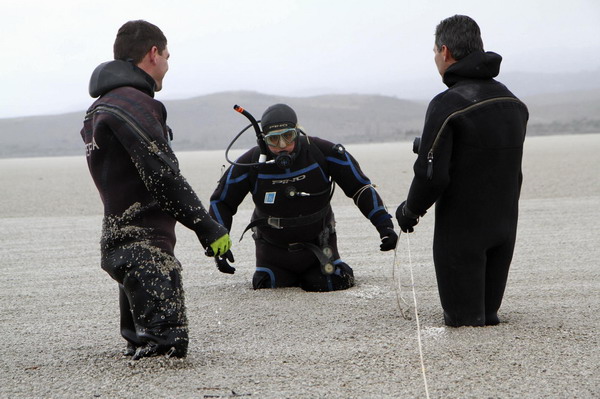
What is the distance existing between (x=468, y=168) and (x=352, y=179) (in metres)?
1.70

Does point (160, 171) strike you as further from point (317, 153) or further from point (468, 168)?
point (317, 153)

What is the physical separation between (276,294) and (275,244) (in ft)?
1.44

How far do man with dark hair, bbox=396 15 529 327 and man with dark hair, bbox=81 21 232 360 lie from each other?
1309 millimetres

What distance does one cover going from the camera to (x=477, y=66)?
14.4ft

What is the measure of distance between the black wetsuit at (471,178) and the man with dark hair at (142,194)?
1266 millimetres

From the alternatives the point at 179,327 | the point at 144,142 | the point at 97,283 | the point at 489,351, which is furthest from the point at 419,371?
the point at 97,283

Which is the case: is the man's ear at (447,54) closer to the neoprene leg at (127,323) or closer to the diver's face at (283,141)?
the diver's face at (283,141)

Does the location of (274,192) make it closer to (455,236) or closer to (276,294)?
(276,294)

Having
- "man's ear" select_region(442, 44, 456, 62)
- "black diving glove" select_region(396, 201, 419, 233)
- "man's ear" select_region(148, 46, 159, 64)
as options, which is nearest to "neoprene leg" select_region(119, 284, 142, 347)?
"man's ear" select_region(148, 46, 159, 64)

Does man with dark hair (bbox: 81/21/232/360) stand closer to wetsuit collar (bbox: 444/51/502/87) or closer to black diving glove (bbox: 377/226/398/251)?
wetsuit collar (bbox: 444/51/502/87)

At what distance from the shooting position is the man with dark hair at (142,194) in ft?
12.8

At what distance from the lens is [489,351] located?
4098mm

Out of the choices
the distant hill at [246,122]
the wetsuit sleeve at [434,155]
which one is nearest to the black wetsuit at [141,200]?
the wetsuit sleeve at [434,155]

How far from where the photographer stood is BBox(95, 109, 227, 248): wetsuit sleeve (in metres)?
3.88
